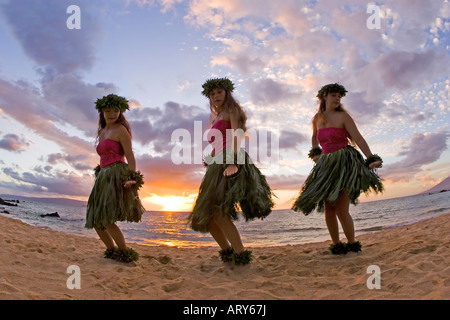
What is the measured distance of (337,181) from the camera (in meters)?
3.62

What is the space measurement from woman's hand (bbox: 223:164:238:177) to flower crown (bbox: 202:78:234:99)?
3.12 ft

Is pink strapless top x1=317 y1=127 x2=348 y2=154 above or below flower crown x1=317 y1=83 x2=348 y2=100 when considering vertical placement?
below

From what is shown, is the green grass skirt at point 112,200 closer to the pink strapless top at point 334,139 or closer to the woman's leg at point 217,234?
the woman's leg at point 217,234

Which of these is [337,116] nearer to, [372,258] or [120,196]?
[372,258]

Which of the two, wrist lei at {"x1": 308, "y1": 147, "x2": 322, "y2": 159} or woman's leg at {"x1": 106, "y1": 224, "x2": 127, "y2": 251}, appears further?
wrist lei at {"x1": 308, "y1": 147, "x2": 322, "y2": 159}

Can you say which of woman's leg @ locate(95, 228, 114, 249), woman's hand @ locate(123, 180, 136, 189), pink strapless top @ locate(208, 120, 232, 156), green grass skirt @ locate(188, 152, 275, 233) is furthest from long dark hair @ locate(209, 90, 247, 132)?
woman's leg @ locate(95, 228, 114, 249)

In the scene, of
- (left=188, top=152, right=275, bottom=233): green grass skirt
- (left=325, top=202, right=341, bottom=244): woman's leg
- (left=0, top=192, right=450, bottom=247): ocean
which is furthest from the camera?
(left=0, top=192, right=450, bottom=247): ocean

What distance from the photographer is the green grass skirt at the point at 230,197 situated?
10.2 ft

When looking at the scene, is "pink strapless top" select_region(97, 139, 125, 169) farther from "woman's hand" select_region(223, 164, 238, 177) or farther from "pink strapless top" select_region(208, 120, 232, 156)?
"woman's hand" select_region(223, 164, 238, 177)

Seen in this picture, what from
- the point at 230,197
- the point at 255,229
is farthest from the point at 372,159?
the point at 255,229

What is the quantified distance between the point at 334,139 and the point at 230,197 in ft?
5.25

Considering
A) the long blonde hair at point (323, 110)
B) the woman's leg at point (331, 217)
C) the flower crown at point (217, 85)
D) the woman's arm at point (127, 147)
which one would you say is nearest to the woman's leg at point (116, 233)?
the woman's arm at point (127, 147)

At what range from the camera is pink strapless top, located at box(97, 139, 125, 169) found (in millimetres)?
3799

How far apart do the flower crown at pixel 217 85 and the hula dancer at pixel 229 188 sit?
0.04 ft
